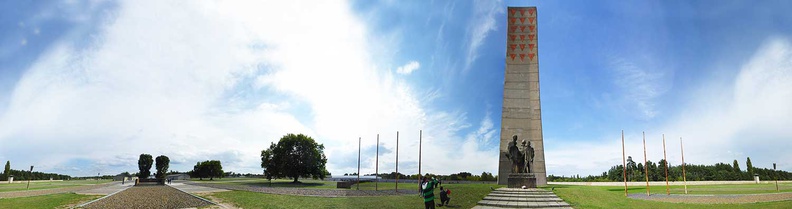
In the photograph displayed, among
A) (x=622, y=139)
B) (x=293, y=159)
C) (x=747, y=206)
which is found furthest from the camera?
(x=293, y=159)

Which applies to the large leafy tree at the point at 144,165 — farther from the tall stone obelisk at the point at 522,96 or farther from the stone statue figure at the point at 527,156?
the stone statue figure at the point at 527,156

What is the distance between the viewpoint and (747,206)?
50.5 ft

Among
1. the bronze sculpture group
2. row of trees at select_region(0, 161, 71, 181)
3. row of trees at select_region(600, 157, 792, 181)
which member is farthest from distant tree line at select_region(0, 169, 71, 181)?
row of trees at select_region(600, 157, 792, 181)

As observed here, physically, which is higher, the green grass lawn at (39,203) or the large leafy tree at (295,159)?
the large leafy tree at (295,159)

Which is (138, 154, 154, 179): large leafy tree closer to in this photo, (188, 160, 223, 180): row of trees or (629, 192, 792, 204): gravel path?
(188, 160, 223, 180): row of trees

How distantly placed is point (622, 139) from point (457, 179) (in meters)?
10.4

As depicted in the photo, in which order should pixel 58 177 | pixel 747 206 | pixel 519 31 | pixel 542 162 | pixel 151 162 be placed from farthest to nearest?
pixel 58 177
pixel 151 162
pixel 519 31
pixel 542 162
pixel 747 206

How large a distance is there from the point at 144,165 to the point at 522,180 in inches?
2921

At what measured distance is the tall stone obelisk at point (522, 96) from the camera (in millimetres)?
31734

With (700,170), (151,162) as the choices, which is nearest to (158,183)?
(151,162)

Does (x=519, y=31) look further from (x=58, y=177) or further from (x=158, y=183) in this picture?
(x=58, y=177)

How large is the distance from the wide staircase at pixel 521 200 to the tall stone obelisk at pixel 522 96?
1153 centimetres

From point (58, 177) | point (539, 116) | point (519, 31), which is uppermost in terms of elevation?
point (519, 31)

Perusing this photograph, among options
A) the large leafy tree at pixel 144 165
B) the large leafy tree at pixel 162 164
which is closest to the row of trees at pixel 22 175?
the large leafy tree at pixel 144 165
